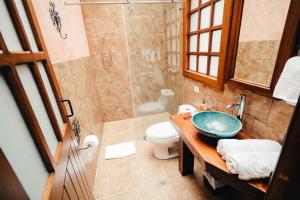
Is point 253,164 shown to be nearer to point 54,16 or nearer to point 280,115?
point 280,115

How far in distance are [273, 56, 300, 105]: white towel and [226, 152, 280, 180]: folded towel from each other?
1.10 ft

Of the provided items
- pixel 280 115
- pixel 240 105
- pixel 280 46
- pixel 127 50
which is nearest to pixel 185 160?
pixel 240 105

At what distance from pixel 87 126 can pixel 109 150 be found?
0.69m

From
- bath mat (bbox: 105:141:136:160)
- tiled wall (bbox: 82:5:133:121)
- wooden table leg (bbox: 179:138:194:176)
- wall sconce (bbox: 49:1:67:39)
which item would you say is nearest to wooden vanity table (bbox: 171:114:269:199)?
wooden table leg (bbox: 179:138:194:176)

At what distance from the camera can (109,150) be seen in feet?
7.43

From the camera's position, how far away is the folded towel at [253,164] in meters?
0.78

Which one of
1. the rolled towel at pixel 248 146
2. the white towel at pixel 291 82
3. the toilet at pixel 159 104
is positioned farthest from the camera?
the toilet at pixel 159 104

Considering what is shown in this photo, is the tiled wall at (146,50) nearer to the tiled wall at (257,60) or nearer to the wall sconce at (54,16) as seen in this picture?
the wall sconce at (54,16)

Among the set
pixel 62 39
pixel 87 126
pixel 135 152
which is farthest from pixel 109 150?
pixel 62 39

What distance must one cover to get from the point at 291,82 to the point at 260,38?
0.43 meters

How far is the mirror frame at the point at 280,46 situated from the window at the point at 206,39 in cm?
5

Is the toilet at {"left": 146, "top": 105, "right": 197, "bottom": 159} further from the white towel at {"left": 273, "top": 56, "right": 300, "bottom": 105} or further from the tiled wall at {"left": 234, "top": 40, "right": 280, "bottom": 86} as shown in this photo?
the white towel at {"left": 273, "top": 56, "right": 300, "bottom": 105}

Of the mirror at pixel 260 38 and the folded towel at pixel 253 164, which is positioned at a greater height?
the mirror at pixel 260 38

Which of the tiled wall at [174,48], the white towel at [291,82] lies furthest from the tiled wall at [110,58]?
the white towel at [291,82]
